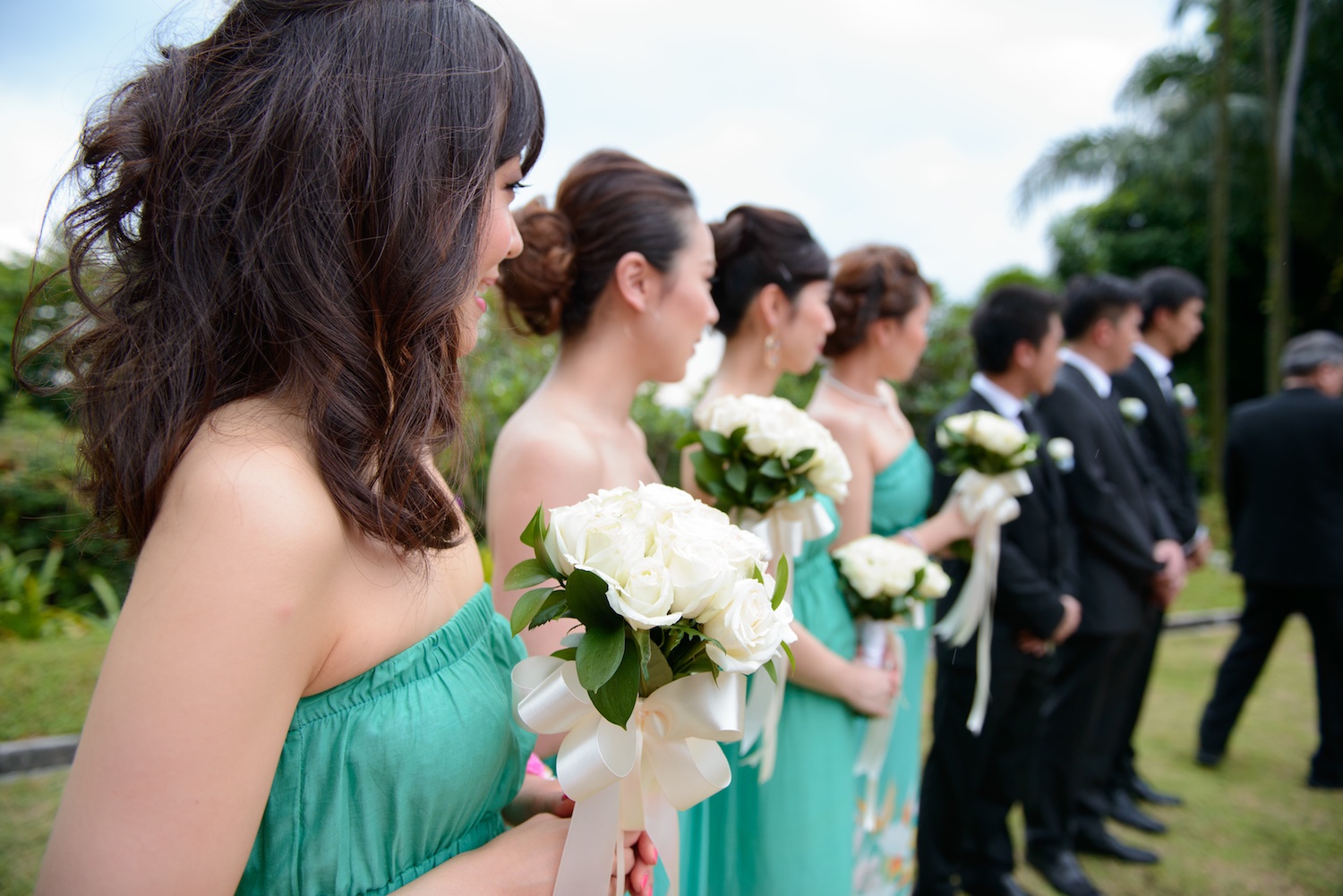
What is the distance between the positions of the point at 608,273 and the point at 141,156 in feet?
4.84

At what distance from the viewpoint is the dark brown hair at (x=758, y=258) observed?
3373mm

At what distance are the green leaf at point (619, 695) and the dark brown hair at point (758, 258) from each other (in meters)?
2.31

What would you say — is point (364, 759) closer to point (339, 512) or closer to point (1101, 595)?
point (339, 512)

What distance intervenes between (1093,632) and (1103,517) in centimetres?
59

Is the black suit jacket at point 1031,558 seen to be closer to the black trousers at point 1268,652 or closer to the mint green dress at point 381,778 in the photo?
the black trousers at point 1268,652

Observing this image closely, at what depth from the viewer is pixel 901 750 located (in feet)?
11.5

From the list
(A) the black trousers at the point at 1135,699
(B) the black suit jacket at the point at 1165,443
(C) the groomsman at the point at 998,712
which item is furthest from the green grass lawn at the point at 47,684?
(B) the black suit jacket at the point at 1165,443

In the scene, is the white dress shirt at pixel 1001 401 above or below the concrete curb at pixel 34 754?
above

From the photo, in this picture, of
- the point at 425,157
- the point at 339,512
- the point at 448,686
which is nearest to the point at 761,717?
the point at 448,686

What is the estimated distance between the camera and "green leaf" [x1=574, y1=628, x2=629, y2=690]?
124 cm

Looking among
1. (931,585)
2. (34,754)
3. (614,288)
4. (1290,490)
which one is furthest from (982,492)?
(34,754)

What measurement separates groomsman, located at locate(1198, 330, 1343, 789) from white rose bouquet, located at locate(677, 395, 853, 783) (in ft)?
15.6

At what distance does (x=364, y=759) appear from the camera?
50.5 inches

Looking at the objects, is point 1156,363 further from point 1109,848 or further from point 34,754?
point 34,754
